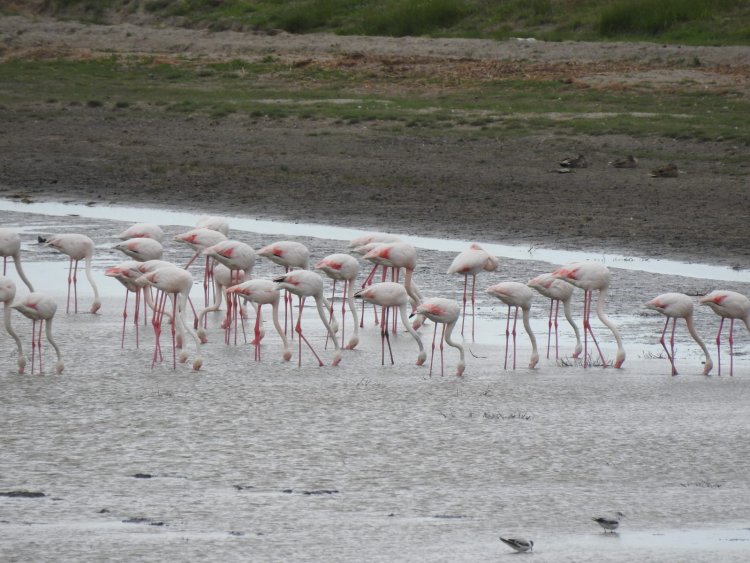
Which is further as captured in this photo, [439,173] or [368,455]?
[439,173]

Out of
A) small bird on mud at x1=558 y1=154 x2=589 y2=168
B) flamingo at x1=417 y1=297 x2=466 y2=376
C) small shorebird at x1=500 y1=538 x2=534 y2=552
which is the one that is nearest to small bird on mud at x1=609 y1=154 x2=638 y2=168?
small bird on mud at x1=558 y1=154 x2=589 y2=168

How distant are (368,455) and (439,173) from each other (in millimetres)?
12502

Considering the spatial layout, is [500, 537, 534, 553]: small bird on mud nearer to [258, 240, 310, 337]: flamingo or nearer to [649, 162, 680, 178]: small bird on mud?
[258, 240, 310, 337]: flamingo

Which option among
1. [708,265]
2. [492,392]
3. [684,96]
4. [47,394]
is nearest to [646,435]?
[492,392]

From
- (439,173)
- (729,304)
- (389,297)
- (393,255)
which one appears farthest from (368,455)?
(439,173)

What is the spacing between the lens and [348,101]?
2603 centimetres

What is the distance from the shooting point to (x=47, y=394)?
8750mm

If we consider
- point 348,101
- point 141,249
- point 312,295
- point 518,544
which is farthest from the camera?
point 348,101

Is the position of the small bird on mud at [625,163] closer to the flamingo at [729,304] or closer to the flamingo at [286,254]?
the flamingo at [286,254]

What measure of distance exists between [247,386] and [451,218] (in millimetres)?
7829

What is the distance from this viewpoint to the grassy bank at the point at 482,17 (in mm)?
32844

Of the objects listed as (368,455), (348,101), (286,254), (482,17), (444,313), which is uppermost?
(482,17)

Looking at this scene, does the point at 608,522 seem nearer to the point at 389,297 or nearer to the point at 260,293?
the point at 389,297

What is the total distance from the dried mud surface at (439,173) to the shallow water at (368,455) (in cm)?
525
